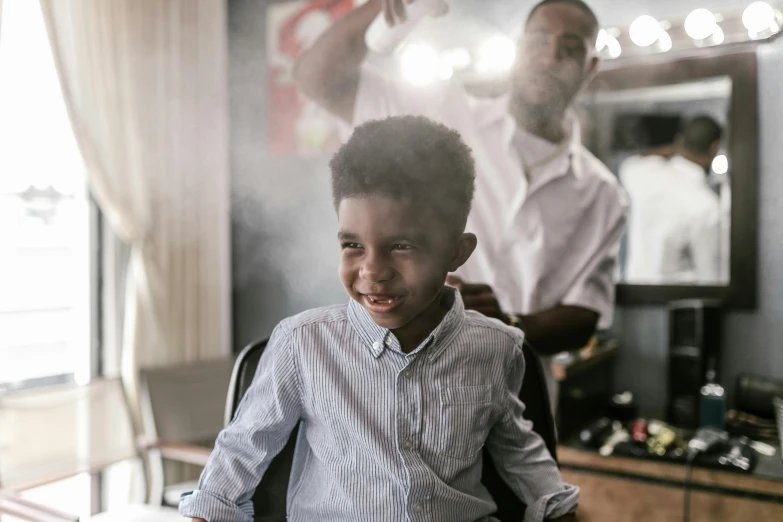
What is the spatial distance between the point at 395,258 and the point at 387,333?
11 cm

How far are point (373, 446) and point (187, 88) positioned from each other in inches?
39.6

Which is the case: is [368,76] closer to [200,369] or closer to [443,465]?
[443,465]

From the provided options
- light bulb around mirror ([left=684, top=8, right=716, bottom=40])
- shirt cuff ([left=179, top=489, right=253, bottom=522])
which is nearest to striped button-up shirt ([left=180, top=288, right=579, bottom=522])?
shirt cuff ([left=179, top=489, right=253, bottom=522])

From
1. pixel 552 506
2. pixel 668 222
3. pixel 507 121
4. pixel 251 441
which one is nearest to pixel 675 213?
pixel 668 222

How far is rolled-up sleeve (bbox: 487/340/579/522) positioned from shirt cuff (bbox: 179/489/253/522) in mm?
375

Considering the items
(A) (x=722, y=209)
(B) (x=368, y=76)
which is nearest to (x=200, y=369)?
(B) (x=368, y=76)

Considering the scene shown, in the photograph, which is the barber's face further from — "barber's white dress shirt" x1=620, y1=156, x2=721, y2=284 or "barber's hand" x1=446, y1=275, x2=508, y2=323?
"barber's hand" x1=446, y1=275, x2=508, y2=323

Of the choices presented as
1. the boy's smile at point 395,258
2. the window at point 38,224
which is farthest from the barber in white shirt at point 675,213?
the window at point 38,224

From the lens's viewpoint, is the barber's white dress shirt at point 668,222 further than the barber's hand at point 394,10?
Yes

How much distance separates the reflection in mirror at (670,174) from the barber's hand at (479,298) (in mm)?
387

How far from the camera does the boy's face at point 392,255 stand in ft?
2.80

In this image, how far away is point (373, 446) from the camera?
0.87 m

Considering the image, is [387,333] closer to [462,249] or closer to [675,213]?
[462,249]

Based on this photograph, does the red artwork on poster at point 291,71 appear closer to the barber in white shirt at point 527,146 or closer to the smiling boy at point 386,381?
the barber in white shirt at point 527,146
